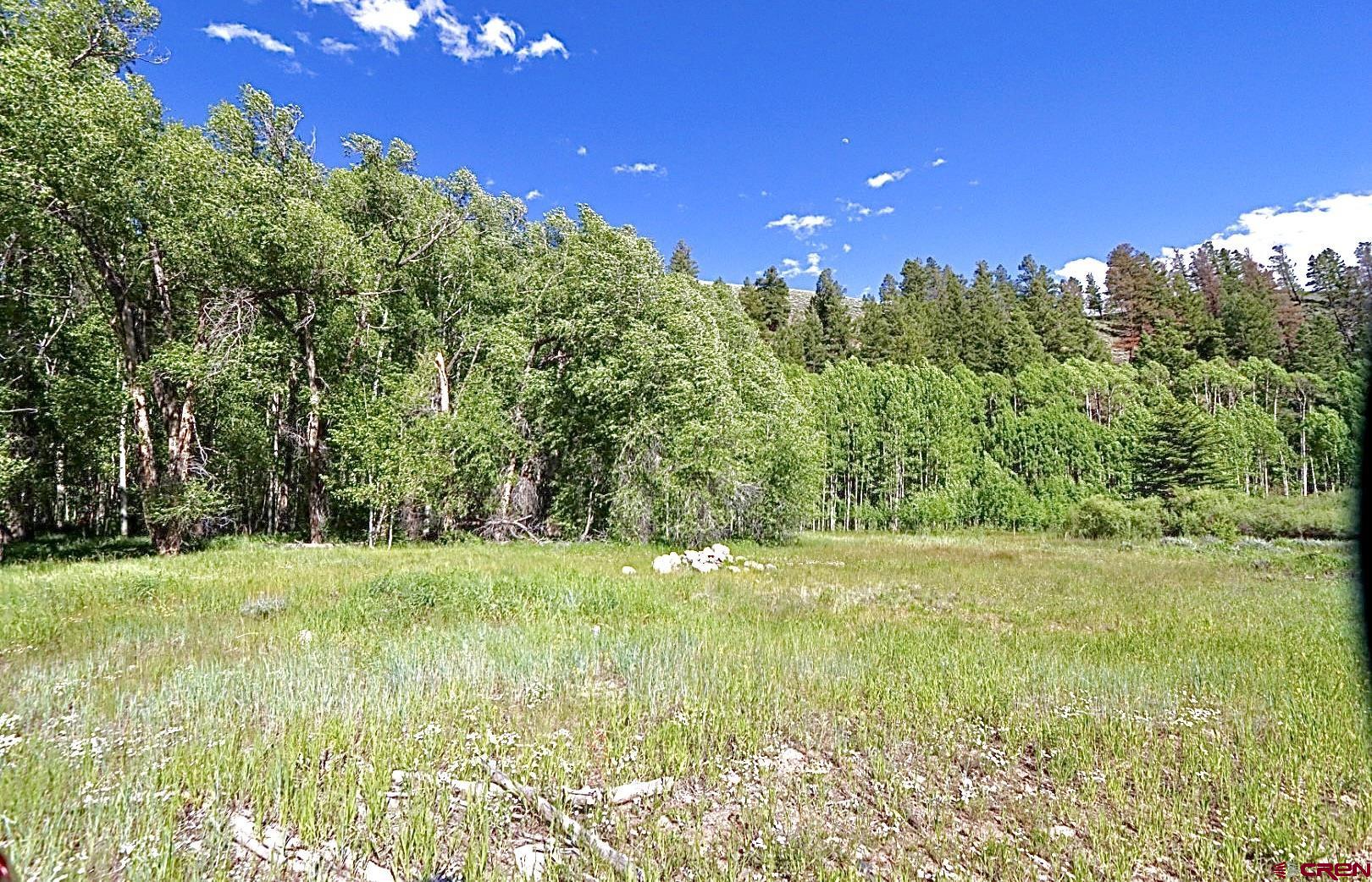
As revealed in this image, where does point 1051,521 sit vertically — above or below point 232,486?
below

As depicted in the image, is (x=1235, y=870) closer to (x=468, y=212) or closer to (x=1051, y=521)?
(x=468, y=212)

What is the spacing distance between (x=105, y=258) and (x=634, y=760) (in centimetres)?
2057

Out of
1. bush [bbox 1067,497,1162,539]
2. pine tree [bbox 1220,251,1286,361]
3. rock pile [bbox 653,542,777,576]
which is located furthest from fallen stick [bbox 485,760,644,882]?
pine tree [bbox 1220,251,1286,361]

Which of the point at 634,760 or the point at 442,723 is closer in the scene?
the point at 634,760

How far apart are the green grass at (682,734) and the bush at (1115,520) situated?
33044 millimetres

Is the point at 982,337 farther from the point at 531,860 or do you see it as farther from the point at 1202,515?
the point at 531,860

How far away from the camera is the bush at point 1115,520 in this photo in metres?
37.9

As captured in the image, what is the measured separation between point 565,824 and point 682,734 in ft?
4.96

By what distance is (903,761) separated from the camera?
456 cm

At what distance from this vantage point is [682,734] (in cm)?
488

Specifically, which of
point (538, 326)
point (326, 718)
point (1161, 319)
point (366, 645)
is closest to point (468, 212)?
point (538, 326)

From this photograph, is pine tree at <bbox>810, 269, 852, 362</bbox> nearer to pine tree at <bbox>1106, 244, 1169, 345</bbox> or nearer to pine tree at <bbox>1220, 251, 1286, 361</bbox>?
pine tree at <bbox>1106, 244, 1169, 345</bbox>

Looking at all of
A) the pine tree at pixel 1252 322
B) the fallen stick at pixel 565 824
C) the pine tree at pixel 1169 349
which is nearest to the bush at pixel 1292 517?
the pine tree at pixel 1169 349

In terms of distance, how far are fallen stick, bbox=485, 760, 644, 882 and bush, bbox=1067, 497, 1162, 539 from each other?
4260 cm
